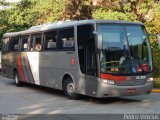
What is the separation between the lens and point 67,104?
14.4 meters

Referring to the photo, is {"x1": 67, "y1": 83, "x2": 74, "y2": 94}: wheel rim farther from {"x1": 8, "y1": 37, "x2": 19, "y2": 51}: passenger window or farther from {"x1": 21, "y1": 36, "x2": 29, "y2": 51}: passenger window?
{"x1": 8, "y1": 37, "x2": 19, "y2": 51}: passenger window

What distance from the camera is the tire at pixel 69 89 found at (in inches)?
614

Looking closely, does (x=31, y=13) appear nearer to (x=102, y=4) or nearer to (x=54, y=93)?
(x=102, y=4)

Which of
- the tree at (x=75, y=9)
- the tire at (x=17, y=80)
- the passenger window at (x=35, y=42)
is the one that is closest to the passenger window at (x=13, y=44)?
the tire at (x=17, y=80)

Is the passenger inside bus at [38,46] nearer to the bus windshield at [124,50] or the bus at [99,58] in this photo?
the bus at [99,58]

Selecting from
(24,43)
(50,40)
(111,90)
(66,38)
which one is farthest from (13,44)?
(111,90)

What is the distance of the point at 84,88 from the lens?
1473 centimetres

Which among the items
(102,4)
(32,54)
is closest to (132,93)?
(32,54)

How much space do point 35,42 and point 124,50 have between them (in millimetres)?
5837

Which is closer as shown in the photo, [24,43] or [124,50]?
[124,50]

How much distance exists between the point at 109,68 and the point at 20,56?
7.90m

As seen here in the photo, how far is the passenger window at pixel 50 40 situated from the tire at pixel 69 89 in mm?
1640

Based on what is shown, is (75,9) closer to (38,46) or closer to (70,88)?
(38,46)

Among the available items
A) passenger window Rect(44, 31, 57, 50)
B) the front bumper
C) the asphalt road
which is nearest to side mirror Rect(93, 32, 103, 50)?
the front bumper
